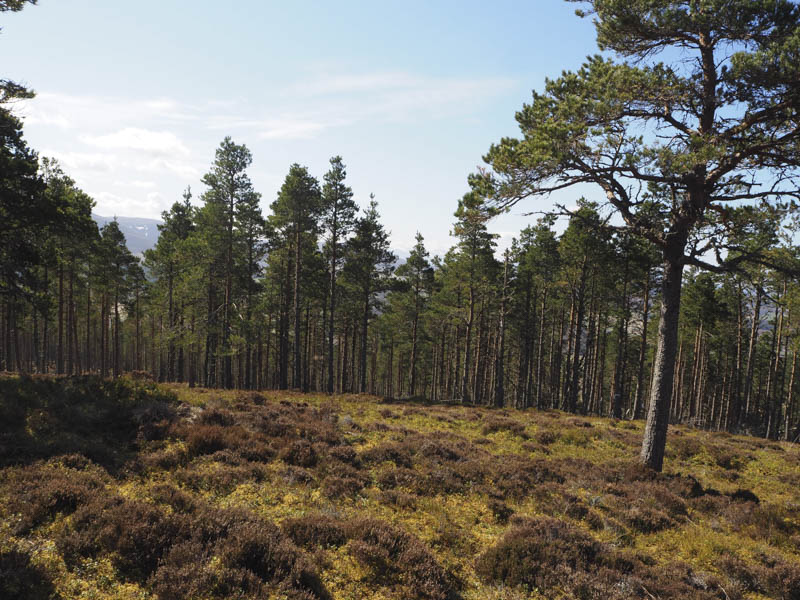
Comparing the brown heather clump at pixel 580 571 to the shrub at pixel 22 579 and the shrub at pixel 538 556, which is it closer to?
the shrub at pixel 538 556

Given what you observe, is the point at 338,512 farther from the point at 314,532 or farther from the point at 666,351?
the point at 666,351

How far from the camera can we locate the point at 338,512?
766 cm

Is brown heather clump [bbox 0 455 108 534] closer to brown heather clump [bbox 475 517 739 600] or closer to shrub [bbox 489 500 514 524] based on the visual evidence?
brown heather clump [bbox 475 517 739 600]

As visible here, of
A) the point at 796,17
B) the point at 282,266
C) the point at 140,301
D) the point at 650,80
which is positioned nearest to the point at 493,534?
the point at 650,80

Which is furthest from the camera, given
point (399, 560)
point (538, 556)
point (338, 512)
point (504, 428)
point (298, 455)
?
point (504, 428)

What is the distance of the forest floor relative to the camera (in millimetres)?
5508

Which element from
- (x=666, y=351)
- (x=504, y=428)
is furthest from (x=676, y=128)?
(x=504, y=428)

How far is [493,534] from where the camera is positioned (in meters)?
7.79

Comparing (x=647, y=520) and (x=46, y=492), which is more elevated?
(x=46, y=492)

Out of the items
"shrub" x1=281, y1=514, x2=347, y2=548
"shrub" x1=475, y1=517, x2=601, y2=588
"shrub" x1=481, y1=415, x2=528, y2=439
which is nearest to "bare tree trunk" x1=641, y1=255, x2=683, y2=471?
"shrub" x1=475, y1=517, x2=601, y2=588

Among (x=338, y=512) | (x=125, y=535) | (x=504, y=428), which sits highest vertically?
(x=125, y=535)

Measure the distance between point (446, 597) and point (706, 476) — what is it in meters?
12.3

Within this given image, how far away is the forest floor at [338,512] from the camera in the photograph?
551cm

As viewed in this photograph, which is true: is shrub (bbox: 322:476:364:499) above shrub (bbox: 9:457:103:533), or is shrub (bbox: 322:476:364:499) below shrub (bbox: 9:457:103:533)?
below
